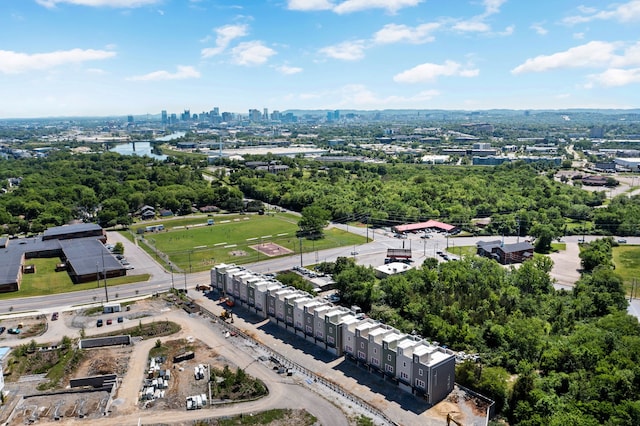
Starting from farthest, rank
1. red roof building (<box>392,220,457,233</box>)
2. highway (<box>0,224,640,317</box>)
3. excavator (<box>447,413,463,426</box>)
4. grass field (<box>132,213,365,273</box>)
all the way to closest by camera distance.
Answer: red roof building (<box>392,220,457,233</box>) < grass field (<box>132,213,365,273</box>) < highway (<box>0,224,640,317</box>) < excavator (<box>447,413,463,426</box>)

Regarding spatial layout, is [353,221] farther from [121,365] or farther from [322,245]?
[121,365]

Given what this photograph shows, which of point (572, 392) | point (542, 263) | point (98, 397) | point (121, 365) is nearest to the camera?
point (572, 392)

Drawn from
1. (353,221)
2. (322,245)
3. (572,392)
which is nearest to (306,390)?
(572,392)

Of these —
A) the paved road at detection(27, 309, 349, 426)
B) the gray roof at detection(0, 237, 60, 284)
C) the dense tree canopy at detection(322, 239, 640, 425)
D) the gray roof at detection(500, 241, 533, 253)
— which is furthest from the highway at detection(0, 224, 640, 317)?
the paved road at detection(27, 309, 349, 426)

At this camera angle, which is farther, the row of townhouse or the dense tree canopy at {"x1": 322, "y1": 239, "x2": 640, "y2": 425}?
the row of townhouse

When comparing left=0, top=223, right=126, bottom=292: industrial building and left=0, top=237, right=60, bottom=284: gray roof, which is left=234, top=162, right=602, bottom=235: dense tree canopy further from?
left=0, top=237, right=60, bottom=284: gray roof

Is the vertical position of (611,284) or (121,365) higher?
(611,284)

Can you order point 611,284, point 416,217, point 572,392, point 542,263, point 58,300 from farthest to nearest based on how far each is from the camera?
point 416,217 < point 542,263 < point 58,300 < point 611,284 < point 572,392
